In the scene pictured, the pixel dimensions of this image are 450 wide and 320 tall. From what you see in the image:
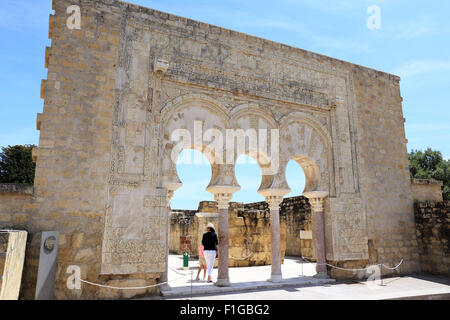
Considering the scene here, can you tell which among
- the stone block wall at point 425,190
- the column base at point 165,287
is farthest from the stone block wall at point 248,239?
the stone block wall at point 425,190

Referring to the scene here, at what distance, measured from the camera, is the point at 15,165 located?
1875cm

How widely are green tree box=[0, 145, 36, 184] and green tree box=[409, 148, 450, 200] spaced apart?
2617 cm

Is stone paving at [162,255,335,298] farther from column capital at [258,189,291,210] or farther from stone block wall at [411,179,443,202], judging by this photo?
stone block wall at [411,179,443,202]

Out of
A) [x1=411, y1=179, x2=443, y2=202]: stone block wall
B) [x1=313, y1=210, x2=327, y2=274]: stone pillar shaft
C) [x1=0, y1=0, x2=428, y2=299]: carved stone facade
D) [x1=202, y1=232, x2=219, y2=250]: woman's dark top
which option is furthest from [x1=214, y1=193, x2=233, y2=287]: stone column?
[x1=411, y1=179, x2=443, y2=202]: stone block wall

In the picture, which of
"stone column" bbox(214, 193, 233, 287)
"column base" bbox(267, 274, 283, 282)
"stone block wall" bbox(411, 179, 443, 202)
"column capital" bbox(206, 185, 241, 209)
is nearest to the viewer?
"stone column" bbox(214, 193, 233, 287)

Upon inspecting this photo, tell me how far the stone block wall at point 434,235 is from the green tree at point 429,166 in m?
15.7

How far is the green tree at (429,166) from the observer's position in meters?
22.1

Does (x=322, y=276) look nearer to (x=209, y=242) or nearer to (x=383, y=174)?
(x=209, y=242)

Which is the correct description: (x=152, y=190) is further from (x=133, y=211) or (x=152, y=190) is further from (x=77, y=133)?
(x=77, y=133)

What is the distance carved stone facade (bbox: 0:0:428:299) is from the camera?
582 centimetres

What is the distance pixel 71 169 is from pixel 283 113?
5133mm

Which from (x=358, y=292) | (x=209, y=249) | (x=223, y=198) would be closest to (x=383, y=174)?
(x=358, y=292)

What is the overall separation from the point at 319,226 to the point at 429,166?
20.9m
